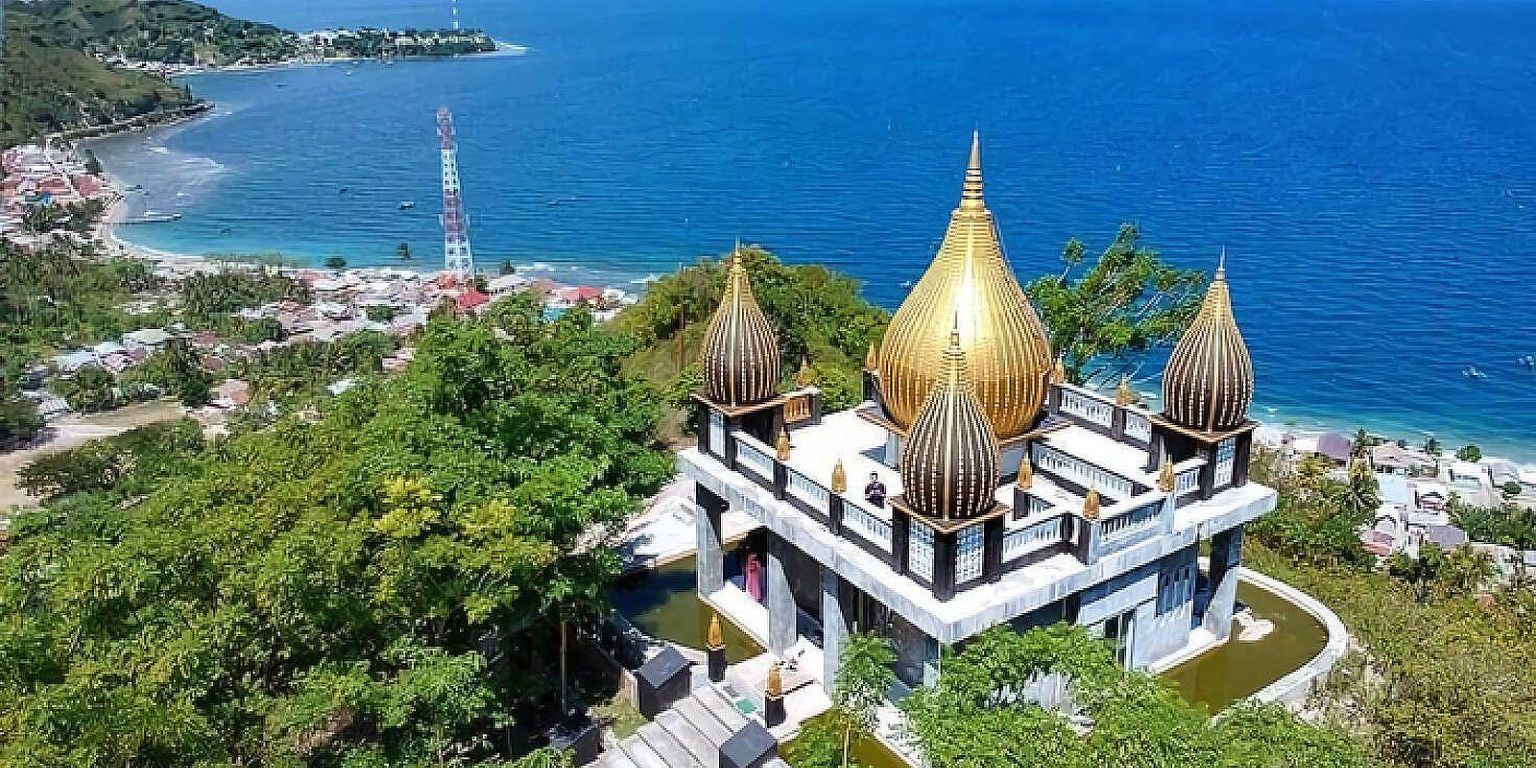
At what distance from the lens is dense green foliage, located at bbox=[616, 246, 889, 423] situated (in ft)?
127

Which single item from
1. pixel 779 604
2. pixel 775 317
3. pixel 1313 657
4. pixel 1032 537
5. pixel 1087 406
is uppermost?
pixel 1087 406

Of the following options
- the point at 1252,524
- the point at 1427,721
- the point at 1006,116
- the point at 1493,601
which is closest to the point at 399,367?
the point at 1252,524

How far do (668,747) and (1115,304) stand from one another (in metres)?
18.9

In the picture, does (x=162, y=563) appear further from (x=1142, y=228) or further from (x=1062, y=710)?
(x=1142, y=228)

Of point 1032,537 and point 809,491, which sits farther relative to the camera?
point 809,491

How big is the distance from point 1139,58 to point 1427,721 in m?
183

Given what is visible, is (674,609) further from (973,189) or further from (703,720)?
(973,189)

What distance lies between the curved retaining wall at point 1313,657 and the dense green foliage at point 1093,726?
526 centimetres

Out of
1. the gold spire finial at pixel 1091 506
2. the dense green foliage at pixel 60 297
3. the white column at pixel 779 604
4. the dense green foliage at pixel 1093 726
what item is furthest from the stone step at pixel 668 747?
the dense green foliage at pixel 60 297

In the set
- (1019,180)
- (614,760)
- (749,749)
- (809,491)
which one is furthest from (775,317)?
(1019,180)

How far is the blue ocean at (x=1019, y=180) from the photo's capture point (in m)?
69.4

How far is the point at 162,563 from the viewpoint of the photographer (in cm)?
1578

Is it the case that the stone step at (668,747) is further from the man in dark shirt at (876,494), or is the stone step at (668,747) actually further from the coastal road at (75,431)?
the coastal road at (75,431)

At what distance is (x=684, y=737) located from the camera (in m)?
20.7
